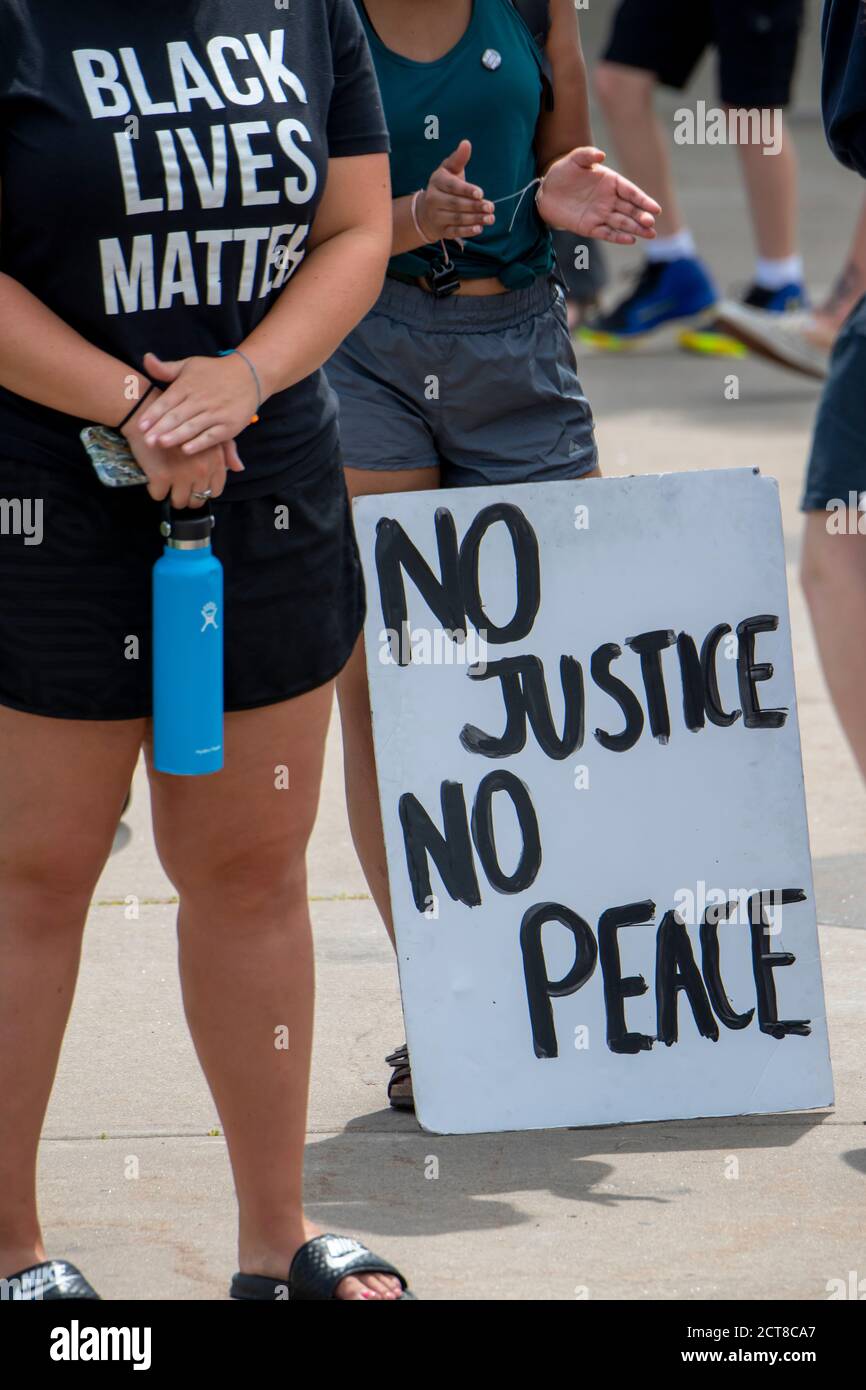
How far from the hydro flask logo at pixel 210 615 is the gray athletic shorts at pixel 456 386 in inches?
34.9

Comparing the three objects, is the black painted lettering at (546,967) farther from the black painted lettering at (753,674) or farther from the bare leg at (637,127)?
the bare leg at (637,127)

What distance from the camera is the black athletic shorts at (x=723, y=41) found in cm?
739

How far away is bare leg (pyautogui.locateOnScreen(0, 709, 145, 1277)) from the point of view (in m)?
2.28

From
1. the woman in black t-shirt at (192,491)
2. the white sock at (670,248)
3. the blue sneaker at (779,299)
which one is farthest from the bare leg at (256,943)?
the white sock at (670,248)

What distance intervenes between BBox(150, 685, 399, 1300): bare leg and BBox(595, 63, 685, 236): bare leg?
564 cm

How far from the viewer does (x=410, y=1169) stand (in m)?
2.94

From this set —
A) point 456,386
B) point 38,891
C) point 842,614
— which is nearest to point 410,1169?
point 38,891

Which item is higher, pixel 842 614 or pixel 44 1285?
pixel 842 614

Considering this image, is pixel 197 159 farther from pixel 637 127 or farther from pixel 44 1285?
pixel 637 127

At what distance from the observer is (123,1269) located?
2623 millimetres

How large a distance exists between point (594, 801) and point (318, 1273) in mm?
925
